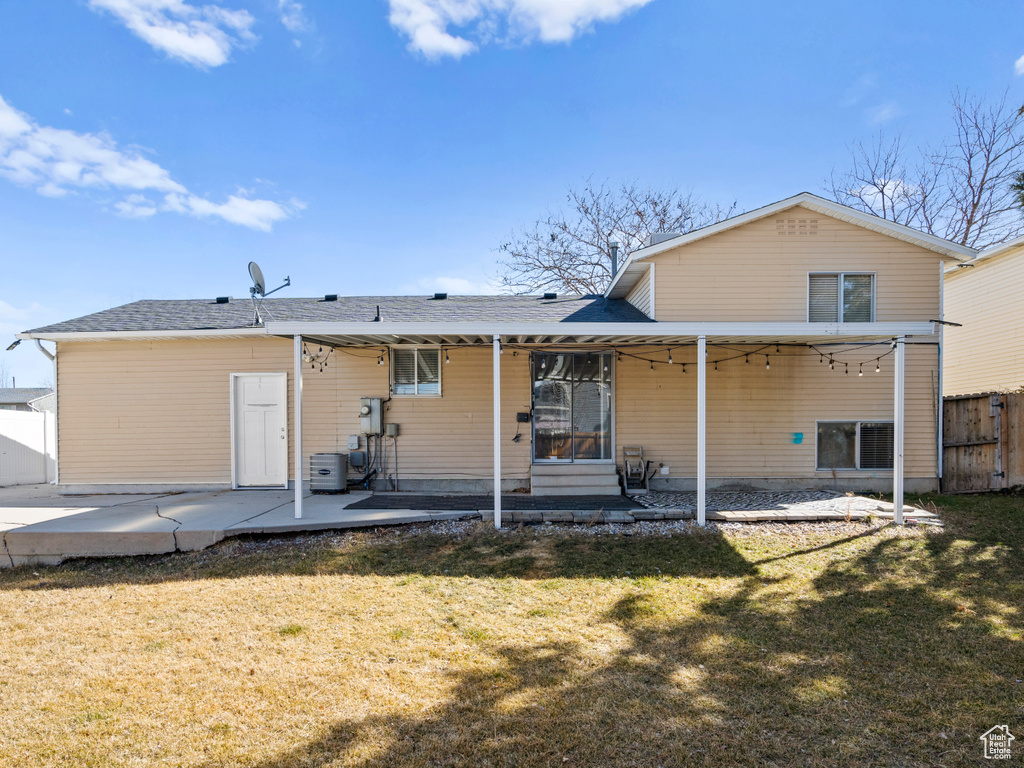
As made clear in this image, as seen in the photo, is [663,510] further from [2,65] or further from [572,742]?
[2,65]

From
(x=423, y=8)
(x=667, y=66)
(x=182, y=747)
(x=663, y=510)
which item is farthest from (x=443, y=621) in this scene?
(x=667, y=66)

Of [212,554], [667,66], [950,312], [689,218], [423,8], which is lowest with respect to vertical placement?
[212,554]

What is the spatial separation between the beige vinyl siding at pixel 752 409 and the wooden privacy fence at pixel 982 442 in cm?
86

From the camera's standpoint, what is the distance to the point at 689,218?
17688mm

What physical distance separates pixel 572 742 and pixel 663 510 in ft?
15.6

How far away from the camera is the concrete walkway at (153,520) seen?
19.0 feet

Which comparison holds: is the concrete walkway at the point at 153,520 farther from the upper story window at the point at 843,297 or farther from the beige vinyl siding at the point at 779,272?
the upper story window at the point at 843,297

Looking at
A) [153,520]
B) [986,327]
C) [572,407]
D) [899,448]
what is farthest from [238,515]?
[986,327]

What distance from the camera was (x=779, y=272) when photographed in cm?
827

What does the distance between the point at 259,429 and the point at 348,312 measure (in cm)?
258

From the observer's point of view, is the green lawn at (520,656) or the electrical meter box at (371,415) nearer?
the green lawn at (520,656)

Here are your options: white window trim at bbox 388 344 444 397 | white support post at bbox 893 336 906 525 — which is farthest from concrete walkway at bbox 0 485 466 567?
white support post at bbox 893 336 906 525

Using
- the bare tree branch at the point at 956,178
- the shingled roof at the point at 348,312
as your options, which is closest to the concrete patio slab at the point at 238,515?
the shingled roof at the point at 348,312

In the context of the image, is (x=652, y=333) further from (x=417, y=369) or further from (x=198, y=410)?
(x=198, y=410)
